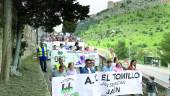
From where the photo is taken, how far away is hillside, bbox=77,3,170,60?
161113 mm

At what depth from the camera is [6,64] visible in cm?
2125

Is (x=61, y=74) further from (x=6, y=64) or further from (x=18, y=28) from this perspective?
(x=18, y=28)

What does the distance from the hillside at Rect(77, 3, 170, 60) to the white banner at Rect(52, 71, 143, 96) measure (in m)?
130

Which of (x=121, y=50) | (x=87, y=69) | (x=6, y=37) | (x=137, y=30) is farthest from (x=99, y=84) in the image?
(x=137, y=30)

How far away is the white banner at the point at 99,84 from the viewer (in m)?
15.9

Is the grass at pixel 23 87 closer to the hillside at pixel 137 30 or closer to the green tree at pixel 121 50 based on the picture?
the green tree at pixel 121 50

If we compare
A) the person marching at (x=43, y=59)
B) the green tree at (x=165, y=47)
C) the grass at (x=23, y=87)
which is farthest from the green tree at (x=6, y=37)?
the green tree at (x=165, y=47)

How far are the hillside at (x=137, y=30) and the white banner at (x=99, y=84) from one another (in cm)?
12995

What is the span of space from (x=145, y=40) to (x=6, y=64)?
469 ft

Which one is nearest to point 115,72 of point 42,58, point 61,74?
point 61,74

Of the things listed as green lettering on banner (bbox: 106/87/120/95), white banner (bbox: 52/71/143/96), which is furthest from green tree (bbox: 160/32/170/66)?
green lettering on banner (bbox: 106/87/120/95)

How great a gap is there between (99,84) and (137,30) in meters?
162

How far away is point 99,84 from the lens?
17109 millimetres

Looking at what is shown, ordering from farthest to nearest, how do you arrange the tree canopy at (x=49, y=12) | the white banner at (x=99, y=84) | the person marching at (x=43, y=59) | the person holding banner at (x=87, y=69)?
the person marching at (x=43, y=59) → the tree canopy at (x=49, y=12) → the person holding banner at (x=87, y=69) → the white banner at (x=99, y=84)
